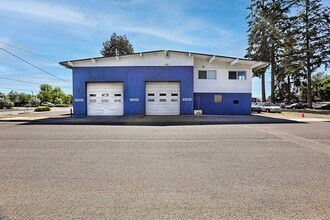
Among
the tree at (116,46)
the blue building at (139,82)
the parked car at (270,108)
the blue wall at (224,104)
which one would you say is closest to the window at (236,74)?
the blue building at (139,82)

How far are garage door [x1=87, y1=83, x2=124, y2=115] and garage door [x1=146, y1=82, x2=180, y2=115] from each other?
9.72 feet

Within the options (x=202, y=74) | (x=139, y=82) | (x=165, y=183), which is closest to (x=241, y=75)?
(x=202, y=74)

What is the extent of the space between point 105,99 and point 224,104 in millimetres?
12972

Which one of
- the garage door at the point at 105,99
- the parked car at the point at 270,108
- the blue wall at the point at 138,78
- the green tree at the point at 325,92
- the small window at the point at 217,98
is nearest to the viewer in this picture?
the blue wall at the point at 138,78

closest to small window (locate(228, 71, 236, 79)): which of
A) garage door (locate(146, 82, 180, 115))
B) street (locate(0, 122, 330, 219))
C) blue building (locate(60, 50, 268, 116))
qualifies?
blue building (locate(60, 50, 268, 116))

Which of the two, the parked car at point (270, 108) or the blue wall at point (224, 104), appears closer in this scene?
the blue wall at point (224, 104)

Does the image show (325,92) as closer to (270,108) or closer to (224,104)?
(270,108)

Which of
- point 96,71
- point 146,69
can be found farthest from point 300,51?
point 96,71

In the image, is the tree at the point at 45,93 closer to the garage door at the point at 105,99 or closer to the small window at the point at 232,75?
the garage door at the point at 105,99

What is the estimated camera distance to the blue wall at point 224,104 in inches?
770

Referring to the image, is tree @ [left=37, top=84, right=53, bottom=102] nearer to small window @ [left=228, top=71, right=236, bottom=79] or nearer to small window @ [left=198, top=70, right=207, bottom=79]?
small window @ [left=198, top=70, right=207, bottom=79]

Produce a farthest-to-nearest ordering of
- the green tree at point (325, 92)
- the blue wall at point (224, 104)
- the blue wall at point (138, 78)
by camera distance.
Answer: the green tree at point (325, 92) < the blue wall at point (224, 104) < the blue wall at point (138, 78)

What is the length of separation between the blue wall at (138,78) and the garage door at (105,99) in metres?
0.58

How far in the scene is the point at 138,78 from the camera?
60.1 ft
